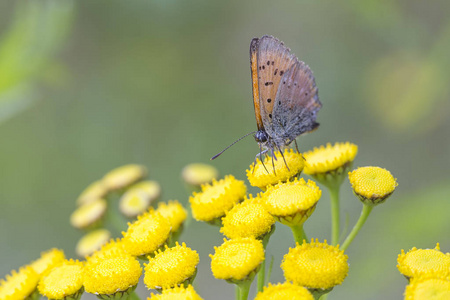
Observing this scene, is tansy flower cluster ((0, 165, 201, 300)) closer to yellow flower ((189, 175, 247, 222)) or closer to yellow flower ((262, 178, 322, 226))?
yellow flower ((189, 175, 247, 222))

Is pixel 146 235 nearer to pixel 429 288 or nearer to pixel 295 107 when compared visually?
pixel 295 107

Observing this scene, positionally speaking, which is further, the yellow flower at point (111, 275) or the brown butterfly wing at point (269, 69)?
the brown butterfly wing at point (269, 69)

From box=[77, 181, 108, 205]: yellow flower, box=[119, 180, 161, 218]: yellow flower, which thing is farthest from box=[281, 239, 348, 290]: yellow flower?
box=[77, 181, 108, 205]: yellow flower

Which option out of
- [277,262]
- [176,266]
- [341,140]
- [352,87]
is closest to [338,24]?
[352,87]

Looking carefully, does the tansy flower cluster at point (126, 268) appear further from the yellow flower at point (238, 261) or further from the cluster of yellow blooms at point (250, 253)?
the yellow flower at point (238, 261)

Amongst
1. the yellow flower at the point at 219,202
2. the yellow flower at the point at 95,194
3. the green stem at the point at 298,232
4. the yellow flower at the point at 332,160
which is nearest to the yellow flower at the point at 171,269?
the yellow flower at the point at 219,202

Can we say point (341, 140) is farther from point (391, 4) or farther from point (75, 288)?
point (75, 288)

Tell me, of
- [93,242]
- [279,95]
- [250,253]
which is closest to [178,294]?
[250,253]
